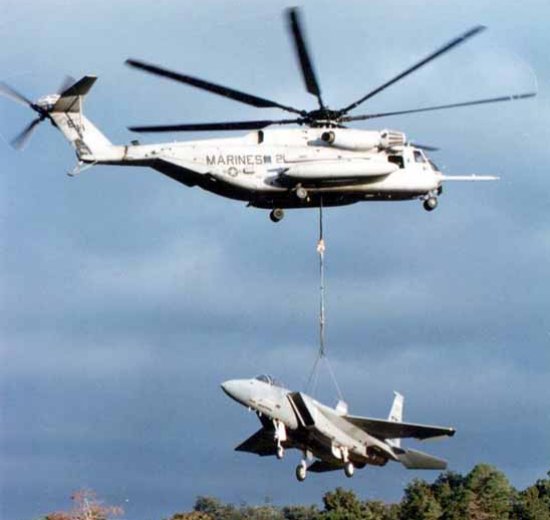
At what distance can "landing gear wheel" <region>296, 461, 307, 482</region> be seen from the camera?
51.4 meters

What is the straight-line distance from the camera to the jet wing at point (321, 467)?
182 feet

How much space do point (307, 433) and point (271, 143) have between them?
32.4 ft

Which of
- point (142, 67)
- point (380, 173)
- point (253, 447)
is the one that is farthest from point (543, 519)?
point (142, 67)

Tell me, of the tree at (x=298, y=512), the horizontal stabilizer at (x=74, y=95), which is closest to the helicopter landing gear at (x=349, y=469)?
the horizontal stabilizer at (x=74, y=95)

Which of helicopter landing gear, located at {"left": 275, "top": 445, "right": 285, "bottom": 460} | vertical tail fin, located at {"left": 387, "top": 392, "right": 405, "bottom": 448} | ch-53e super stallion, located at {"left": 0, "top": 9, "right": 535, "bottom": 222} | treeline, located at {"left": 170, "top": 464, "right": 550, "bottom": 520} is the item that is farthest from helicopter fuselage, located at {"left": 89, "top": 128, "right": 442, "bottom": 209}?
treeline, located at {"left": 170, "top": 464, "right": 550, "bottom": 520}

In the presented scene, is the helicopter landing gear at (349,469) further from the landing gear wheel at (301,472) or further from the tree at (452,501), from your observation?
the tree at (452,501)

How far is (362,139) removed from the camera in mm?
49781

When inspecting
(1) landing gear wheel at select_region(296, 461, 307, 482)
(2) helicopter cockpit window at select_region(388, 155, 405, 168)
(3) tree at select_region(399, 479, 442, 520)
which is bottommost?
(1) landing gear wheel at select_region(296, 461, 307, 482)

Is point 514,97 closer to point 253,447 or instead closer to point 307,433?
point 307,433

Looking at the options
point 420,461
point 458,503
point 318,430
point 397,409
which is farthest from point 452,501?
point 318,430

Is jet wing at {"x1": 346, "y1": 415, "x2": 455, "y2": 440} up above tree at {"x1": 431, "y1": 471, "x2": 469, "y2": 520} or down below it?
below

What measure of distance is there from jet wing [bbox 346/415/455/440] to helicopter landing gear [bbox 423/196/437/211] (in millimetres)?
7437

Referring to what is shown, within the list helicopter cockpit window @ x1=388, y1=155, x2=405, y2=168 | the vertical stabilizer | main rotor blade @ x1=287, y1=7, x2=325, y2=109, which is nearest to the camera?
main rotor blade @ x1=287, y1=7, x2=325, y2=109

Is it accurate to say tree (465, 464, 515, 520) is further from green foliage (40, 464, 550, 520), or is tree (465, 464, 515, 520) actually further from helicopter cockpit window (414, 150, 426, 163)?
helicopter cockpit window (414, 150, 426, 163)
